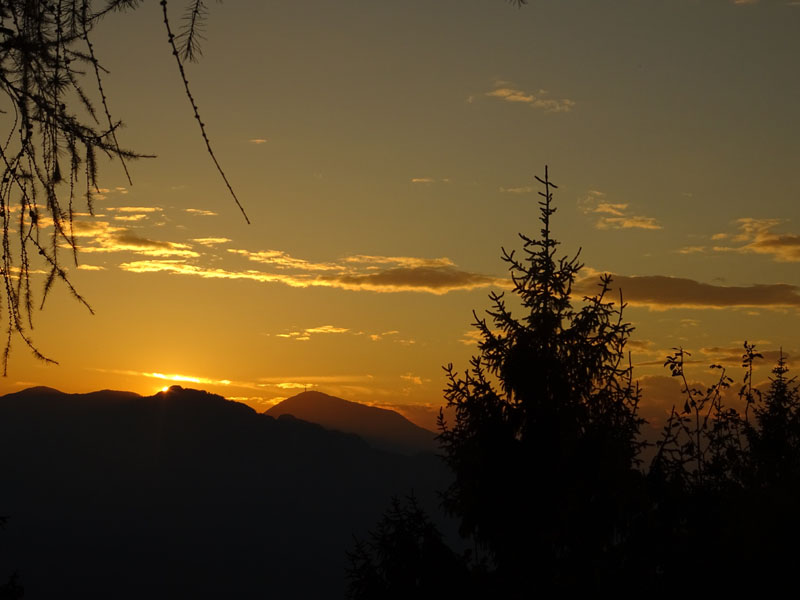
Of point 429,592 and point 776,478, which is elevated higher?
point 776,478

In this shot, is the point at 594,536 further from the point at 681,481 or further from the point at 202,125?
the point at 202,125

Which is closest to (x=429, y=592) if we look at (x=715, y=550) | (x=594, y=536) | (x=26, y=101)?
(x=594, y=536)

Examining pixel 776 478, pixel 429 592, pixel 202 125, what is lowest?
pixel 429 592

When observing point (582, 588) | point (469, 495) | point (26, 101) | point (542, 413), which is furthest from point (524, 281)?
point (26, 101)

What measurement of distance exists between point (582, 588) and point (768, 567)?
8.36 feet

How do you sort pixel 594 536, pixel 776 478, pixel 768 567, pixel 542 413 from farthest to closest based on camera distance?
pixel 542 413
pixel 594 536
pixel 776 478
pixel 768 567

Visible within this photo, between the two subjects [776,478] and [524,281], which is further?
[524,281]

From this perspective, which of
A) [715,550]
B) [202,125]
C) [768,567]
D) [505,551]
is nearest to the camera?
[202,125]

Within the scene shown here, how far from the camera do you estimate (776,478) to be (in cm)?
1452

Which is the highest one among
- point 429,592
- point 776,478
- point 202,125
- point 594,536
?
point 202,125

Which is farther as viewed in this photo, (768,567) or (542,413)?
(542,413)

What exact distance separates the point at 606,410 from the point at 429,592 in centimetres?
514

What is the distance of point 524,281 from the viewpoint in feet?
63.7

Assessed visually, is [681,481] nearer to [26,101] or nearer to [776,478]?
[776,478]
